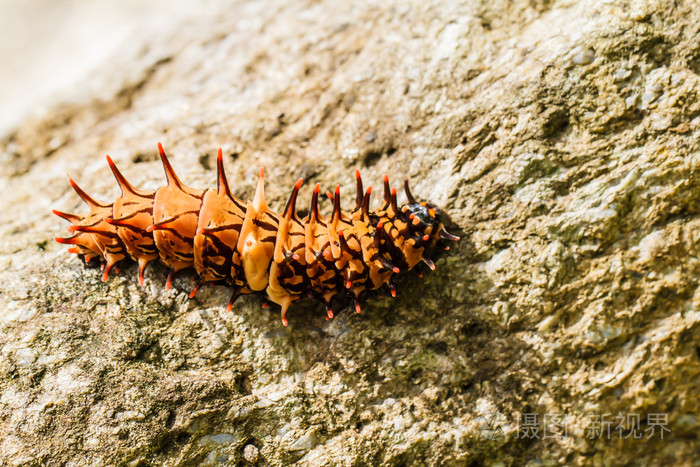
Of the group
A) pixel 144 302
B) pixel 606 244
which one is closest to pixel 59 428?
pixel 144 302

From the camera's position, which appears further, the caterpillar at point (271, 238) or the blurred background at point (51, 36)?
the blurred background at point (51, 36)

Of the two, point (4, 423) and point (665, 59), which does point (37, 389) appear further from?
point (665, 59)

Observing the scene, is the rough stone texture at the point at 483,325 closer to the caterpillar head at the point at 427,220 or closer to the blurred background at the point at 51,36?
the caterpillar head at the point at 427,220

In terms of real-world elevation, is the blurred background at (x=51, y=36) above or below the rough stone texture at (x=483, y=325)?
above

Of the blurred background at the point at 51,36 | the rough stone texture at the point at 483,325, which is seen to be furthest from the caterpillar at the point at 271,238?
the blurred background at the point at 51,36

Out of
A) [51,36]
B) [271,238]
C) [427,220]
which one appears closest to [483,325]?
[427,220]
